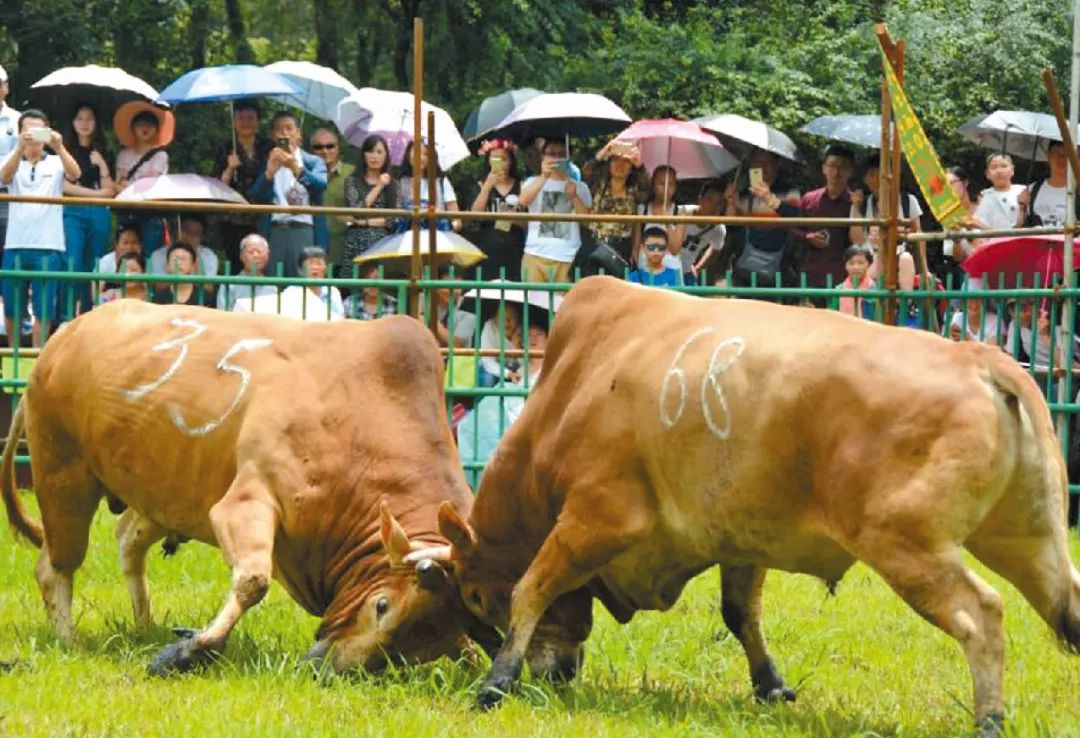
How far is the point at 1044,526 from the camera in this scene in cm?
664

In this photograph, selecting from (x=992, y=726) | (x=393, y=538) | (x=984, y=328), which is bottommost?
(x=992, y=726)

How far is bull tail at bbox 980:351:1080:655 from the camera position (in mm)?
6520

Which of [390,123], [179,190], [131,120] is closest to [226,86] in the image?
[131,120]

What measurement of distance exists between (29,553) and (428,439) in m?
3.21

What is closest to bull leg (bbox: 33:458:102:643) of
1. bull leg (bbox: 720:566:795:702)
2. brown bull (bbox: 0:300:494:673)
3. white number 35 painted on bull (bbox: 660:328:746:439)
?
brown bull (bbox: 0:300:494:673)

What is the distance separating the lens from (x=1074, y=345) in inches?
475

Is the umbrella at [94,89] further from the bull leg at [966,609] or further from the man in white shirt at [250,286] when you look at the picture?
the bull leg at [966,609]

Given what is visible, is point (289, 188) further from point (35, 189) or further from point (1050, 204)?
point (1050, 204)

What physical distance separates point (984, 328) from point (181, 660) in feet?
20.1

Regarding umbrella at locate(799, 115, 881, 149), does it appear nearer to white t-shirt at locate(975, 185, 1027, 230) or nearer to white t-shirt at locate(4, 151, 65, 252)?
white t-shirt at locate(975, 185, 1027, 230)

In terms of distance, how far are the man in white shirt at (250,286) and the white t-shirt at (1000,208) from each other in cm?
511

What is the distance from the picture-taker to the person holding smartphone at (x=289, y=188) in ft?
46.3

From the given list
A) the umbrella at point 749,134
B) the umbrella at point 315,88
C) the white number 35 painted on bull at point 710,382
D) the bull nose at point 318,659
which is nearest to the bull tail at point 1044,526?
the white number 35 painted on bull at point 710,382

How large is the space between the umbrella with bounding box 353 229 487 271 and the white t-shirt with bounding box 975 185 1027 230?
393 centimetres
